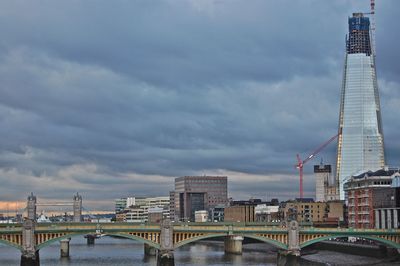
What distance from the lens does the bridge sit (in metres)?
144

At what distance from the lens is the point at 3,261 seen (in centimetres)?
16825

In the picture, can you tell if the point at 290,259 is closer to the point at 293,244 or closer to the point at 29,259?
the point at 293,244

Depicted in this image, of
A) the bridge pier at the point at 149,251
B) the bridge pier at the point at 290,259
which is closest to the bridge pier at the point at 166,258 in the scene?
the bridge pier at the point at 290,259

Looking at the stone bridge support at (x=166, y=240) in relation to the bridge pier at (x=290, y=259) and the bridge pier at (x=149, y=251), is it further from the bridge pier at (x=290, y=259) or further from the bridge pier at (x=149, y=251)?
the bridge pier at (x=149, y=251)

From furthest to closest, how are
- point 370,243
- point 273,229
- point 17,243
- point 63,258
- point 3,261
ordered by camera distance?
point 370,243 < point 63,258 < point 3,261 < point 273,229 < point 17,243

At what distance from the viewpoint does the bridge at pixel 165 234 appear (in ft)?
473

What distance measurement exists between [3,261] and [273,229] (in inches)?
2168

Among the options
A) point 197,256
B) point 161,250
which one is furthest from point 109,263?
point 197,256

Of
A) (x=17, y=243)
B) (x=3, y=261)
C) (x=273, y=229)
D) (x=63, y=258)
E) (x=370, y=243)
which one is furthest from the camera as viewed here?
(x=370, y=243)

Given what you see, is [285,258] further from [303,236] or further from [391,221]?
[391,221]

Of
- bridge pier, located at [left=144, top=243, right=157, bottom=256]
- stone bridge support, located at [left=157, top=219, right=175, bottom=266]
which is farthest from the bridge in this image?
bridge pier, located at [left=144, top=243, right=157, bottom=256]

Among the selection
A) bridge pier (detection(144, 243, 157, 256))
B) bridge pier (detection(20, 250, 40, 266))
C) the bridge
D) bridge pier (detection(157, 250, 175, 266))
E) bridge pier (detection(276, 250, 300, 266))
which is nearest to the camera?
bridge pier (detection(20, 250, 40, 266))

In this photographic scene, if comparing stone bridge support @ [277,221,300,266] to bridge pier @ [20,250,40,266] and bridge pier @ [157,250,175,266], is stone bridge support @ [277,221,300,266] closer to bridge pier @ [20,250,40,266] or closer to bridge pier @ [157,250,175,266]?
bridge pier @ [157,250,175,266]

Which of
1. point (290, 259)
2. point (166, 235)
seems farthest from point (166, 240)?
point (290, 259)
